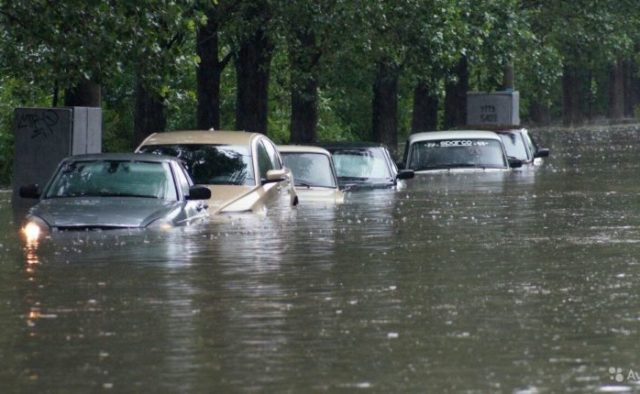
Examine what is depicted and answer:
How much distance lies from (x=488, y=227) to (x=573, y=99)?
265ft

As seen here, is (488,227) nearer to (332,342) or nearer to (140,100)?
(332,342)

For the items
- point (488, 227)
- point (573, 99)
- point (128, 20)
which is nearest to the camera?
point (488, 227)

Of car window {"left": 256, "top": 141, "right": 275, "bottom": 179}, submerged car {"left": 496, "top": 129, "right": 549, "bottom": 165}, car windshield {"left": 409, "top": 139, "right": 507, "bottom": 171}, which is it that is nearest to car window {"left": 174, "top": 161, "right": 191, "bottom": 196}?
car window {"left": 256, "top": 141, "right": 275, "bottom": 179}

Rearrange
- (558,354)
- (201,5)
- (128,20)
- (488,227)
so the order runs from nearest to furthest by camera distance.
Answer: (558,354), (488,227), (128,20), (201,5)

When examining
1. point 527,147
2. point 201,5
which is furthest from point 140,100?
point 527,147

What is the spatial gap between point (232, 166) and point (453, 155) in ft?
40.1

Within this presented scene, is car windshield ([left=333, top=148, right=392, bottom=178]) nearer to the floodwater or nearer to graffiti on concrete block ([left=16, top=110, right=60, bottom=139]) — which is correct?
graffiti on concrete block ([left=16, top=110, right=60, bottom=139])

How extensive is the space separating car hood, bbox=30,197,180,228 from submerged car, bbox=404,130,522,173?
14.7m

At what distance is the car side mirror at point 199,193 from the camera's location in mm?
18625

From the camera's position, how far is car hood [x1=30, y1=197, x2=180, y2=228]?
17.4 meters

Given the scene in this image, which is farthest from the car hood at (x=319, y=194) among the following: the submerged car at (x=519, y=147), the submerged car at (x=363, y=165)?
the submerged car at (x=519, y=147)

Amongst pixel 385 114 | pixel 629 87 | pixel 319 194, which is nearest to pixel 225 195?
pixel 319 194

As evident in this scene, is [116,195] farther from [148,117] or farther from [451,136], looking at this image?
A: [451,136]

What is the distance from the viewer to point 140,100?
110ft
